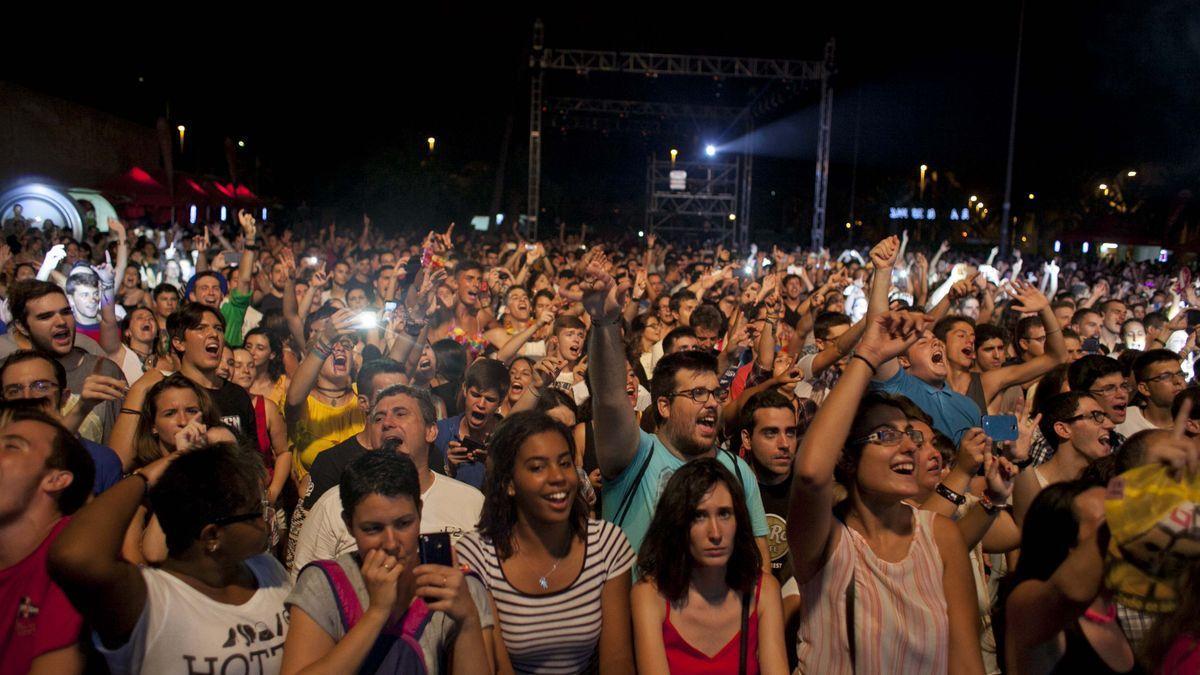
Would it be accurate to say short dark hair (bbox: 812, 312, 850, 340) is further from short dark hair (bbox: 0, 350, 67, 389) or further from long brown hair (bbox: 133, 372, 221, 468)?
short dark hair (bbox: 0, 350, 67, 389)

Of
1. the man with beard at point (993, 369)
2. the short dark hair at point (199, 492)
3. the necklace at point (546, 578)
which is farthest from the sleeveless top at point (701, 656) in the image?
the man with beard at point (993, 369)

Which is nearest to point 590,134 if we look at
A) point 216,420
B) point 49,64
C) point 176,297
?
point 49,64

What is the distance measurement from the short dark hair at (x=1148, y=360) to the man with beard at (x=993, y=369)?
51 cm

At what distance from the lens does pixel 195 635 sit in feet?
8.96

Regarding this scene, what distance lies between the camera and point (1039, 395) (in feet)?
21.0

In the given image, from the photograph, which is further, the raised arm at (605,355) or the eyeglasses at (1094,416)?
the eyeglasses at (1094,416)

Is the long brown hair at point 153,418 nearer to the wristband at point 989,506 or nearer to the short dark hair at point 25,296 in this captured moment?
the short dark hair at point 25,296

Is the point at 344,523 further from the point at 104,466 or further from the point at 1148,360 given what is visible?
the point at 1148,360

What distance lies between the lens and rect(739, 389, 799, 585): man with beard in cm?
434

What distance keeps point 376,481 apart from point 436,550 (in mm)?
335

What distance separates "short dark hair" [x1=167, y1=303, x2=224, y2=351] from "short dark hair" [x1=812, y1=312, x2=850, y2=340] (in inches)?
153

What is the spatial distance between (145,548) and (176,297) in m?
5.29

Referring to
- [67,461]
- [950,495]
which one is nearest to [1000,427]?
[950,495]

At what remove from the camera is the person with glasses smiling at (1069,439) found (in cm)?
461
